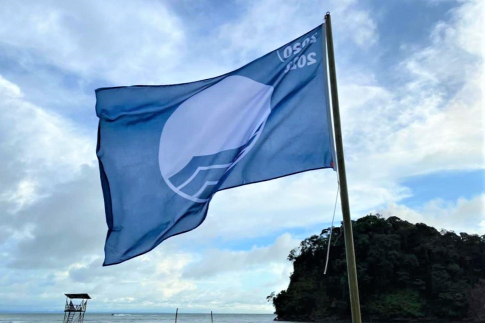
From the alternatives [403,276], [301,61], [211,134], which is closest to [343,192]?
[301,61]

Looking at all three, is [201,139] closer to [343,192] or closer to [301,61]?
[301,61]

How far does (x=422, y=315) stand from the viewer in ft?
232

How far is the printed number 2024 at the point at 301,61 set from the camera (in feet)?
20.3

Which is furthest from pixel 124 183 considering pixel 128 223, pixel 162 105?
pixel 162 105

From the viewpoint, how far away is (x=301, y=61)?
627cm

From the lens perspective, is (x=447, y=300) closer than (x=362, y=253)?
Yes

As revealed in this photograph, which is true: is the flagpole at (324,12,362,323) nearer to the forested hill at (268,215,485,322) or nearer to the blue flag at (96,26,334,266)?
the blue flag at (96,26,334,266)

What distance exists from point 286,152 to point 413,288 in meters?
74.1

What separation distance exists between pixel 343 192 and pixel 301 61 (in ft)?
6.37

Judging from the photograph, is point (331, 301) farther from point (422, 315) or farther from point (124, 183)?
point (124, 183)

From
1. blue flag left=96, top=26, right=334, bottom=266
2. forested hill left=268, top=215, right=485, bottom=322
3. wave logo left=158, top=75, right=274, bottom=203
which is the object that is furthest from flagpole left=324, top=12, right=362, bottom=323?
forested hill left=268, top=215, right=485, bottom=322

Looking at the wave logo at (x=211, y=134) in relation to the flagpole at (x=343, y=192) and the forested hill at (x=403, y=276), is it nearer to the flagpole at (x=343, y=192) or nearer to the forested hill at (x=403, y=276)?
the flagpole at (x=343, y=192)

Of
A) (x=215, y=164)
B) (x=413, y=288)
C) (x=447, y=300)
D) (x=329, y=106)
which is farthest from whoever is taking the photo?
(x=413, y=288)

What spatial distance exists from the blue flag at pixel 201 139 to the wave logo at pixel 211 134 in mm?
13
